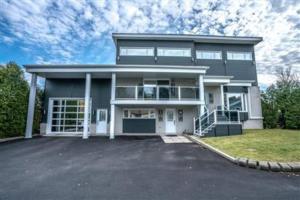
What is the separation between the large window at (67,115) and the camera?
14305 millimetres

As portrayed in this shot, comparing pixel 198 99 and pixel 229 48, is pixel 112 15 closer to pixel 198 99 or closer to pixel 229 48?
pixel 198 99

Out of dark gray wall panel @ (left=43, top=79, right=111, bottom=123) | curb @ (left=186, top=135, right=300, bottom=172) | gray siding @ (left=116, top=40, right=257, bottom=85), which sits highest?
gray siding @ (left=116, top=40, right=257, bottom=85)

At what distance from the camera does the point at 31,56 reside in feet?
64.8

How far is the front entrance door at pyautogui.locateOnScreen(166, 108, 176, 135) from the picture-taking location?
46.4 feet

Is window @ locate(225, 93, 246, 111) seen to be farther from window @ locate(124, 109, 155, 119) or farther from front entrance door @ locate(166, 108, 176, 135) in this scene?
window @ locate(124, 109, 155, 119)

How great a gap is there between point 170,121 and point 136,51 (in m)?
6.97

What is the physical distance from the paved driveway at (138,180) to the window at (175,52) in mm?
11187

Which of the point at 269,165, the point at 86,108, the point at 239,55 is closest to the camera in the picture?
the point at 269,165

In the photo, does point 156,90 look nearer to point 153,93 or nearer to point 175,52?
point 153,93

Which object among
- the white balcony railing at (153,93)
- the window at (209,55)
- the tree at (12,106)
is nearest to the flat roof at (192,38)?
the window at (209,55)

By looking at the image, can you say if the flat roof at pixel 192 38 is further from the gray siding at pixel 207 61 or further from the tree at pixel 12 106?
the tree at pixel 12 106

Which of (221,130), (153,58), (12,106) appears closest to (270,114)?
(221,130)

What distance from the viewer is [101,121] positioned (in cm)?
1420

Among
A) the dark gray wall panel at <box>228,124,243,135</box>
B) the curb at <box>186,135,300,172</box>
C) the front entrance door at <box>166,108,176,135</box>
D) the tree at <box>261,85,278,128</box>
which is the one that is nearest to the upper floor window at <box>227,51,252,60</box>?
the tree at <box>261,85,278,128</box>
